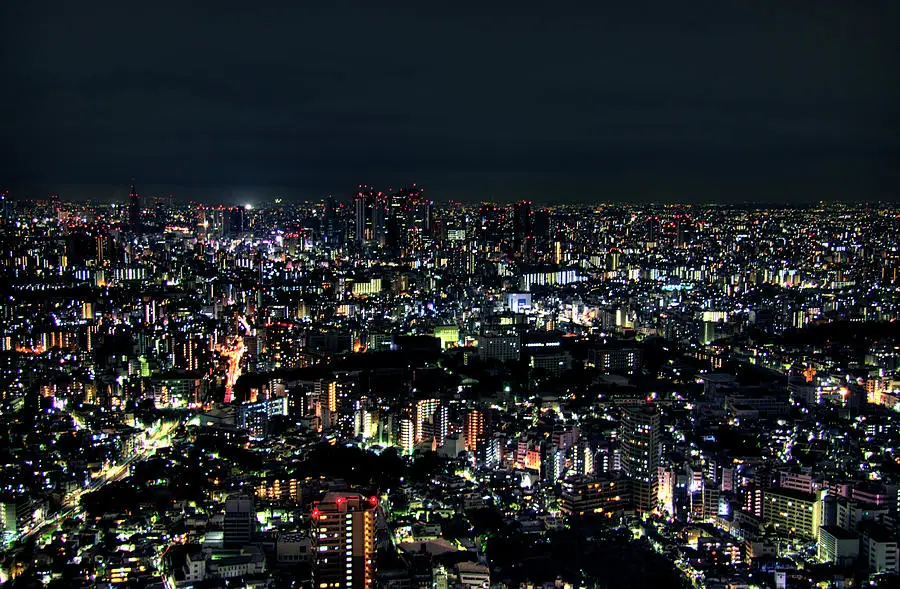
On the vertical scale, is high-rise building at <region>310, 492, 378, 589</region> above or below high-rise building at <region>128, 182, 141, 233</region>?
below

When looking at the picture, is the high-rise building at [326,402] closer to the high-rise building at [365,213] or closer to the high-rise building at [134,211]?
the high-rise building at [134,211]

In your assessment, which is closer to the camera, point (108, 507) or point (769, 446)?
point (108, 507)

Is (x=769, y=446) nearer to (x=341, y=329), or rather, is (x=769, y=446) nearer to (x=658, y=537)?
(x=658, y=537)

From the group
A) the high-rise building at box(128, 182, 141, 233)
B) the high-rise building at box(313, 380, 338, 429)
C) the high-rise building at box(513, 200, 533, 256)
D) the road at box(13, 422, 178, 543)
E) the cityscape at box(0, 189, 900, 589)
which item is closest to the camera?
the cityscape at box(0, 189, 900, 589)

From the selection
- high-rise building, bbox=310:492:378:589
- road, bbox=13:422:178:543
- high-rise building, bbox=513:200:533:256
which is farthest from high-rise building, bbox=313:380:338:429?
high-rise building, bbox=513:200:533:256

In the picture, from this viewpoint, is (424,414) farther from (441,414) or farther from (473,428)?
(473,428)

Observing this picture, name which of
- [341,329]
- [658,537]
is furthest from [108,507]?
[341,329]

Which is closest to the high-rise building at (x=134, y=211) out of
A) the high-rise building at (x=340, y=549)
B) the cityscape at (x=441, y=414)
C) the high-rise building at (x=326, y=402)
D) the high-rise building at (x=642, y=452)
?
the cityscape at (x=441, y=414)

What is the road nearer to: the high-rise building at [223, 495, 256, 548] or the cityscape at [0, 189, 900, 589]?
the cityscape at [0, 189, 900, 589]
